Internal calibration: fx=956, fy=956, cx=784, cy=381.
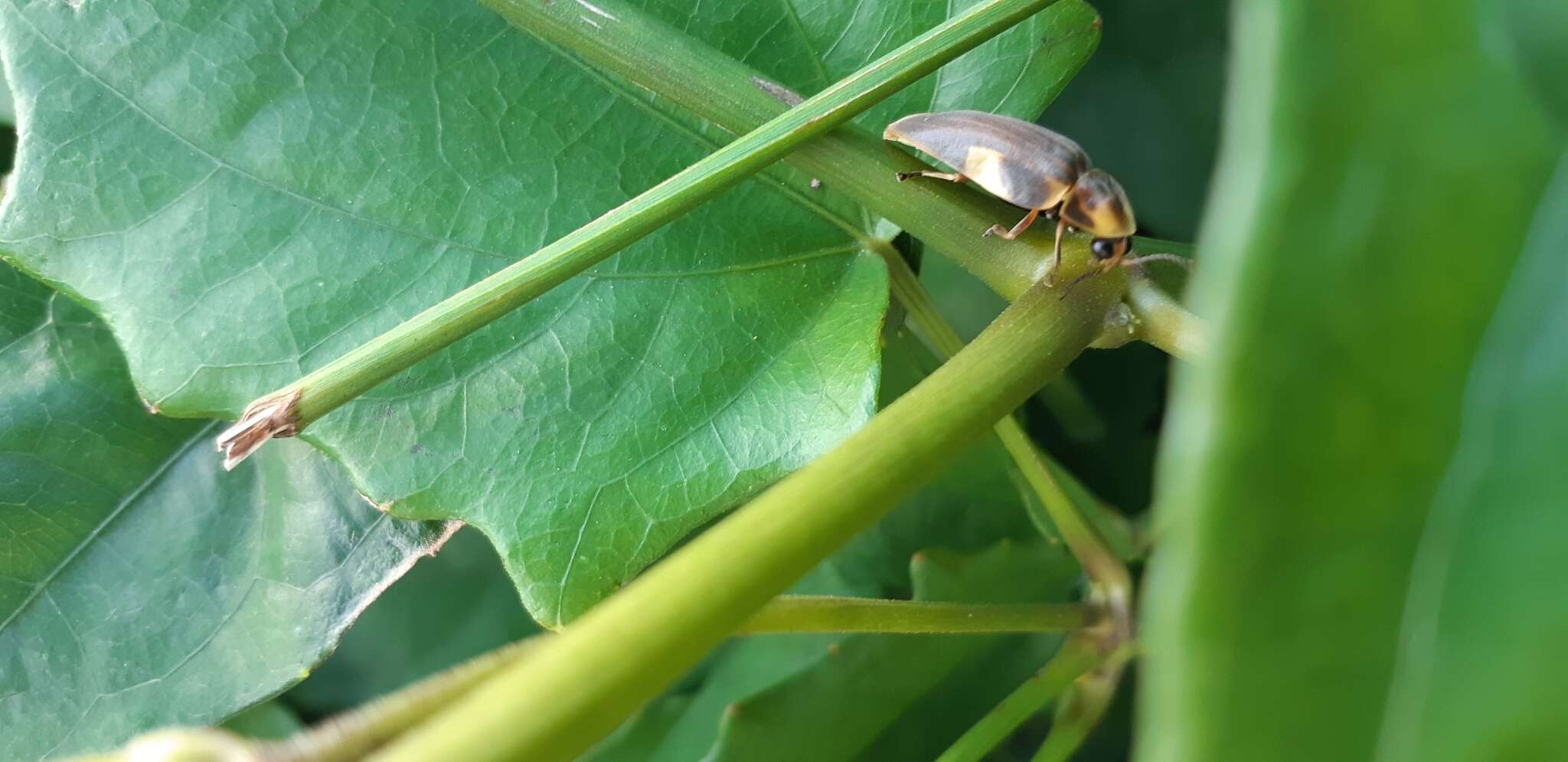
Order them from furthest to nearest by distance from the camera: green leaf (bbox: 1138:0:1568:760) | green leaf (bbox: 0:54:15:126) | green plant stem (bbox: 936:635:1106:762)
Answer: green leaf (bbox: 0:54:15:126) → green plant stem (bbox: 936:635:1106:762) → green leaf (bbox: 1138:0:1568:760)

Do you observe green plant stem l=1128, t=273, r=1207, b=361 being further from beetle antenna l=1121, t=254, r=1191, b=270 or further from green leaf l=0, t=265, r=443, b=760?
green leaf l=0, t=265, r=443, b=760

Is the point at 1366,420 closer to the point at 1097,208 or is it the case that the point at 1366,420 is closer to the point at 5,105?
the point at 1097,208

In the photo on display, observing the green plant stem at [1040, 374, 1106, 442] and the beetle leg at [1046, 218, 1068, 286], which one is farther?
the green plant stem at [1040, 374, 1106, 442]

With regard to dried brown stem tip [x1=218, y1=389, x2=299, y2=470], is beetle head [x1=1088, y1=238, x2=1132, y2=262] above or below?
above

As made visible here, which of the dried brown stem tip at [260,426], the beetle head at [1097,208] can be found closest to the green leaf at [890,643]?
the beetle head at [1097,208]

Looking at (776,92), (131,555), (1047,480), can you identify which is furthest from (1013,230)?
(131,555)

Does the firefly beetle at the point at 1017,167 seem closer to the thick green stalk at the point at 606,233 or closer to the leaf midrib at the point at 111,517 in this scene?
the thick green stalk at the point at 606,233

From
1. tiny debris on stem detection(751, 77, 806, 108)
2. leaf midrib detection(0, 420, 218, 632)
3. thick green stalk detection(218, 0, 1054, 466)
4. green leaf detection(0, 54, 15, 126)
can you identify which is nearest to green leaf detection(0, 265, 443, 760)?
leaf midrib detection(0, 420, 218, 632)

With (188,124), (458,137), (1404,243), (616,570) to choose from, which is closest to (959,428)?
(1404,243)
